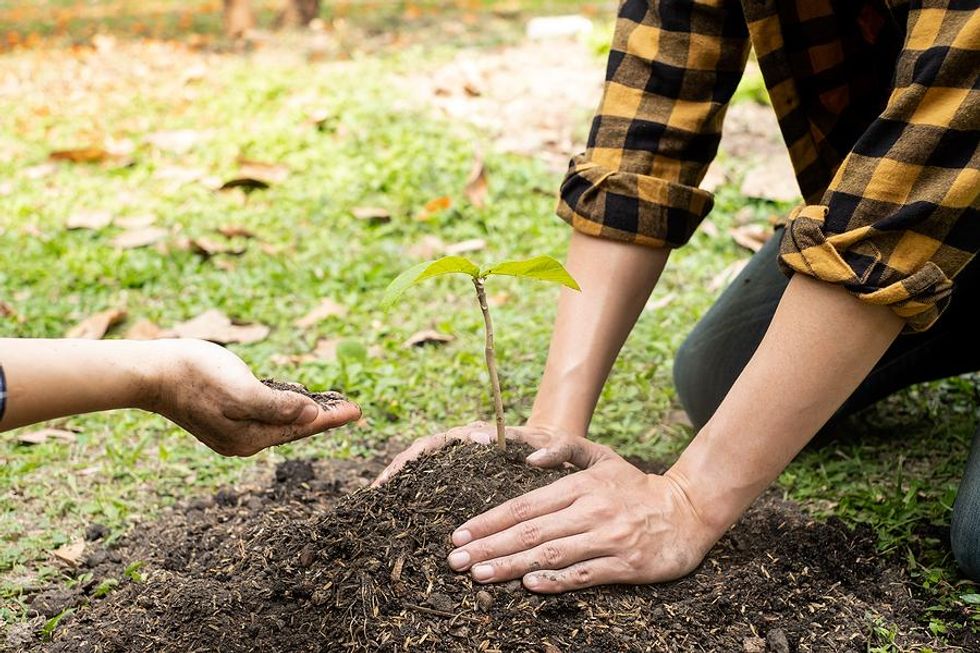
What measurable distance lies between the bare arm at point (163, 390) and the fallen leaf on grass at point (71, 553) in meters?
0.62

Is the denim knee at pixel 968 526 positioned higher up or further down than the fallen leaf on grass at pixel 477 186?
higher up

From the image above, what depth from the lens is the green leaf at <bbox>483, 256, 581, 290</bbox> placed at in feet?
4.69

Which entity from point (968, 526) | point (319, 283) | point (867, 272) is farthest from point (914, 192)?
point (319, 283)

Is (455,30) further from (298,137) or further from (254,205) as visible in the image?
(254,205)

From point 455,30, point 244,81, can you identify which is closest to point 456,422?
point 244,81

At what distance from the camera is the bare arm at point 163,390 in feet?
3.94

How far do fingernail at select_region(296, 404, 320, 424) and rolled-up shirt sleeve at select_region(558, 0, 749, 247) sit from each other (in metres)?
0.66

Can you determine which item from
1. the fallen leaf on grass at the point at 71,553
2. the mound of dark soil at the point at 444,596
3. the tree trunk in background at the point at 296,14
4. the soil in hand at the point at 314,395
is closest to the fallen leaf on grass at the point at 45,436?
the fallen leaf on grass at the point at 71,553

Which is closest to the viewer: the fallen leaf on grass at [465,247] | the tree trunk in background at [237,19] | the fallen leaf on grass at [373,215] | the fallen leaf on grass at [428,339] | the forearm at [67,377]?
the forearm at [67,377]

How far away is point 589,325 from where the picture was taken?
6.28 feet

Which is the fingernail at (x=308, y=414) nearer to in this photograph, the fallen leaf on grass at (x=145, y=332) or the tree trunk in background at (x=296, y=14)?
the fallen leaf on grass at (x=145, y=332)

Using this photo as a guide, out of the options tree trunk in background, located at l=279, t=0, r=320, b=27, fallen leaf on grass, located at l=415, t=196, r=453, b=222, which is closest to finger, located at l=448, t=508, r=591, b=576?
fallen leaf on grass, located at l=415, t=196, r=453, b=222

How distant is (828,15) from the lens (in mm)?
1829

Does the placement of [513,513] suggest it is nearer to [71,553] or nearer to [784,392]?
[784,392]
